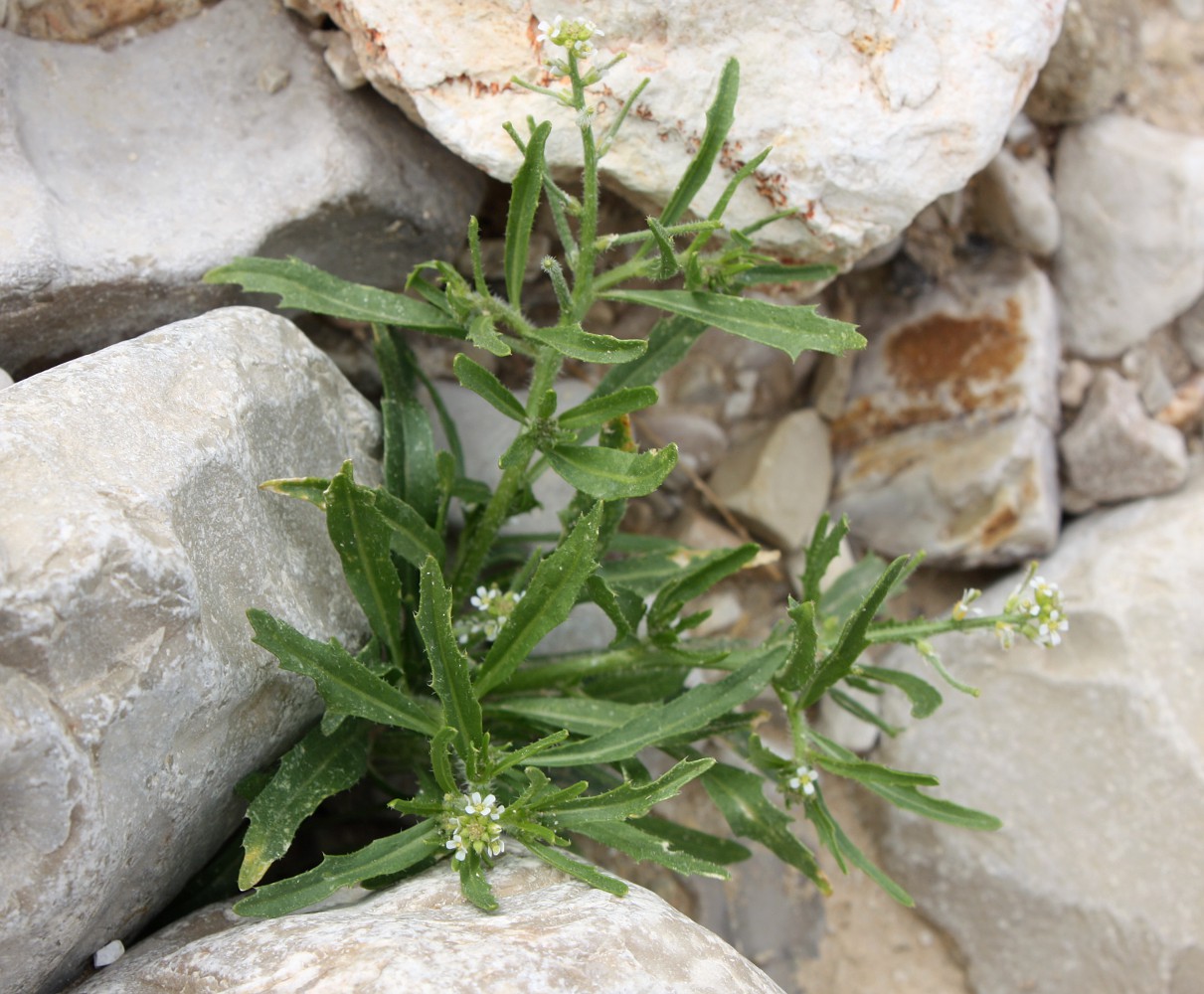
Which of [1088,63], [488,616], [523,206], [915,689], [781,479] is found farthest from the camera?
[781,479]

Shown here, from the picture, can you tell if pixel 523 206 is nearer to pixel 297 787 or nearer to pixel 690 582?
pixel 690 582

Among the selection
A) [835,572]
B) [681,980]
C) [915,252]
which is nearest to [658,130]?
[915,252]

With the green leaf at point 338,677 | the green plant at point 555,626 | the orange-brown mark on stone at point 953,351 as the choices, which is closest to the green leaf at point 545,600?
the green plant at point 555,626

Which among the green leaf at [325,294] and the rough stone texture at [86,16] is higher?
the rough stone texture at [86,16]

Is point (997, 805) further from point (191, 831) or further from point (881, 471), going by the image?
point (191, 831)

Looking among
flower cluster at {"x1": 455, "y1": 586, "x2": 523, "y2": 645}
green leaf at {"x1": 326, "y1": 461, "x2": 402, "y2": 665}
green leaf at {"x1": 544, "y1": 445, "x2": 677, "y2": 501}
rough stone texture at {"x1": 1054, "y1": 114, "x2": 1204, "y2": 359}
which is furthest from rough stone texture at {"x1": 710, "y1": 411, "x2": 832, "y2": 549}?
green leaf at {"x1": 326, "y1": 461, "x2": 402, "y2": 665}

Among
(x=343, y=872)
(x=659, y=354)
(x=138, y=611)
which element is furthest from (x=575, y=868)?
(x=659, y=354)

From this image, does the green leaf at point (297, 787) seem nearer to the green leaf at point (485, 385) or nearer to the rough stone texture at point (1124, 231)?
the green leaf at point (485, 385)

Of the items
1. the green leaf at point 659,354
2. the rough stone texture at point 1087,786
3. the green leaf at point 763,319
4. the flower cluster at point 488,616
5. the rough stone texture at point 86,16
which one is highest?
the rough stone texture at point 86,16
